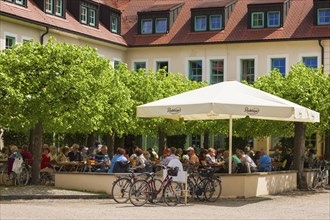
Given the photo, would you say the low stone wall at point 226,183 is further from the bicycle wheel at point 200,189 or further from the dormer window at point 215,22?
the dormer window at point 215,22

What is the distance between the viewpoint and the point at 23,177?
2397 cm

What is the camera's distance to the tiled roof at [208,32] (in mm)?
40625

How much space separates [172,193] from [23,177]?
6.74 metres

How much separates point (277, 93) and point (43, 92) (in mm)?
9836

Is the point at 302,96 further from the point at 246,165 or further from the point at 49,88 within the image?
the point at 49,88

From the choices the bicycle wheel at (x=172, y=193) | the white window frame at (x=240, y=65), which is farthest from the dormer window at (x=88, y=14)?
the bicycle wheel at (x=172, y=193)

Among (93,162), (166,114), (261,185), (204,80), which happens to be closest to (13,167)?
(93,162)

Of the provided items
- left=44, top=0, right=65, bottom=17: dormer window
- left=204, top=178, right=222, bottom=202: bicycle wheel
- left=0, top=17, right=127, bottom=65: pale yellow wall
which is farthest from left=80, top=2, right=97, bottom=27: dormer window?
left=204, top=178, right=222, bottom=202: bicycle wheel

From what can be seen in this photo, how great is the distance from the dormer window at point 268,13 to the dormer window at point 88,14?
8.81 m

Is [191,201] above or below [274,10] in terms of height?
below

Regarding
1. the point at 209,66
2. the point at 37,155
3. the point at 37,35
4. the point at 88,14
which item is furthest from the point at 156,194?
the point at 209,66

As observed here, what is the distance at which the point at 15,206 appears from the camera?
17.6m

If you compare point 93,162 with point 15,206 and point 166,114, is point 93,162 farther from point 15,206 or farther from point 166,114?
point 15,206

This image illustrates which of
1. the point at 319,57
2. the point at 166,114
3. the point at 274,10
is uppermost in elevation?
the point at 274,10
